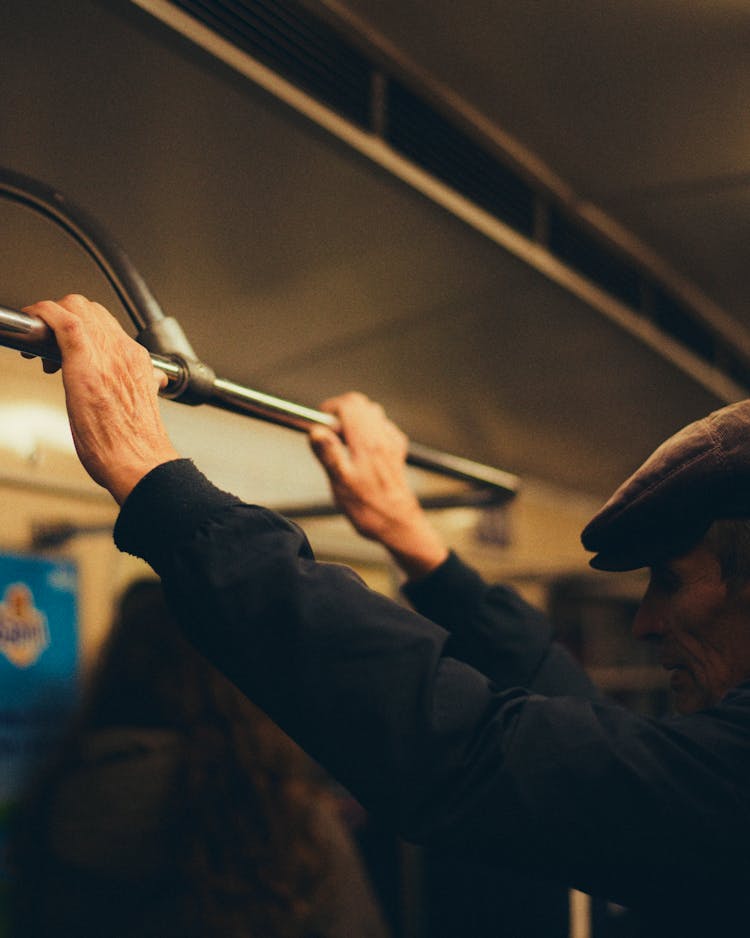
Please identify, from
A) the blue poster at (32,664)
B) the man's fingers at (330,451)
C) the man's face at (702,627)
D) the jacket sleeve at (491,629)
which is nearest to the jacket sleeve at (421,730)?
the man's face at (702,627)

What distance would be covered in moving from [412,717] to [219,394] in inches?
15.1

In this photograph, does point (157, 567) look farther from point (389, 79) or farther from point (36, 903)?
point (36, 903)

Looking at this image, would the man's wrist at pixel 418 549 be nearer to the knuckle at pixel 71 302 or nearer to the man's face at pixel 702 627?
the man's face at pixel 702 627

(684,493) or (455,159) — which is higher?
(455,159)

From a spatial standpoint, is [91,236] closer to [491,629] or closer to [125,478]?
[125,478]

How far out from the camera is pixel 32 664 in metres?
2.13

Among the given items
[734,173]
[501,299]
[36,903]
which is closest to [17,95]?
[501,299]

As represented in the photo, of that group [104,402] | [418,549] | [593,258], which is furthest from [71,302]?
[593,258]

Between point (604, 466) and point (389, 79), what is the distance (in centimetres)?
222

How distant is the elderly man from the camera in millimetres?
729

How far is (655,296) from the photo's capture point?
192 centimetres

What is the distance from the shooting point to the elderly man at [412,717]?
0.73 metres

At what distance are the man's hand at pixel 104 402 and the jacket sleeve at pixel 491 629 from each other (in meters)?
0.61

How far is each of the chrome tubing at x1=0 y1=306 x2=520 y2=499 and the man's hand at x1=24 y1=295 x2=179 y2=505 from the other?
0.02 meters
